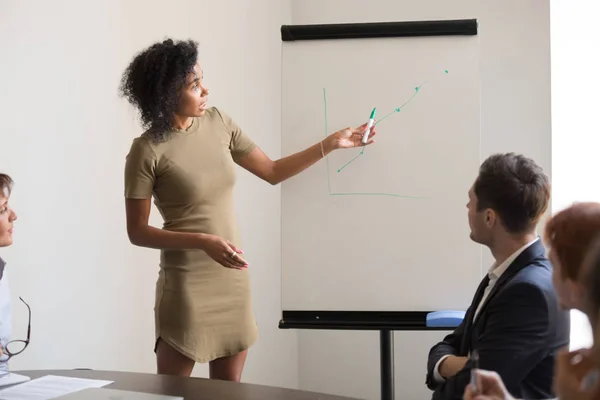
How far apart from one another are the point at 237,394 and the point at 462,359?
700 millimetres

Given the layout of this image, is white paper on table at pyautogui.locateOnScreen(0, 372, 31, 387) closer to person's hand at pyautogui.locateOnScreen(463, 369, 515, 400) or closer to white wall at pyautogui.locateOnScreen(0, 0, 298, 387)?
white wall at pyautogui.locateOnScreen(0, 0, 298, 387)

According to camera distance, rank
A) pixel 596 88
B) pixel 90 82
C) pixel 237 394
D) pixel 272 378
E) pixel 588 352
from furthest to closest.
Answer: pixel 272 378, pixel 596 88, pixel 90 82, pixel 237 394, pixel 588 352

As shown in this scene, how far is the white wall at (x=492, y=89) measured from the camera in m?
3.88

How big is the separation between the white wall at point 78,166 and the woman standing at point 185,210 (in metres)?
0.41

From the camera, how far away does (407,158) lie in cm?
266

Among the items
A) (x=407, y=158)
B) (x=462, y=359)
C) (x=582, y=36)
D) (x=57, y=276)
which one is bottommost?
(x=462, y=359)

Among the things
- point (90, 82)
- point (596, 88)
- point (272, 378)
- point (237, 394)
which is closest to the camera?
point (237, 394)

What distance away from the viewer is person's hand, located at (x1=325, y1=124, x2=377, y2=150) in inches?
102

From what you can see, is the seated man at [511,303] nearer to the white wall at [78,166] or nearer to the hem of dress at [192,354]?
the hem of dress at [192,354]

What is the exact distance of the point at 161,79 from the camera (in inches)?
90.9

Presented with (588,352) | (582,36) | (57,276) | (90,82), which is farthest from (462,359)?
(582,36)

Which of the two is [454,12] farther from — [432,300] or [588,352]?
[588,352]

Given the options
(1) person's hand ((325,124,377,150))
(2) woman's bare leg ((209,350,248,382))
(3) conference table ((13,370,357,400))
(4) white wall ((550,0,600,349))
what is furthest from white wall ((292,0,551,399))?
(3) conference table ((13,370,357,400))

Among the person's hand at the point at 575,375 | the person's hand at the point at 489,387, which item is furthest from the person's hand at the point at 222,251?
the person's hand at the point at 575,375
